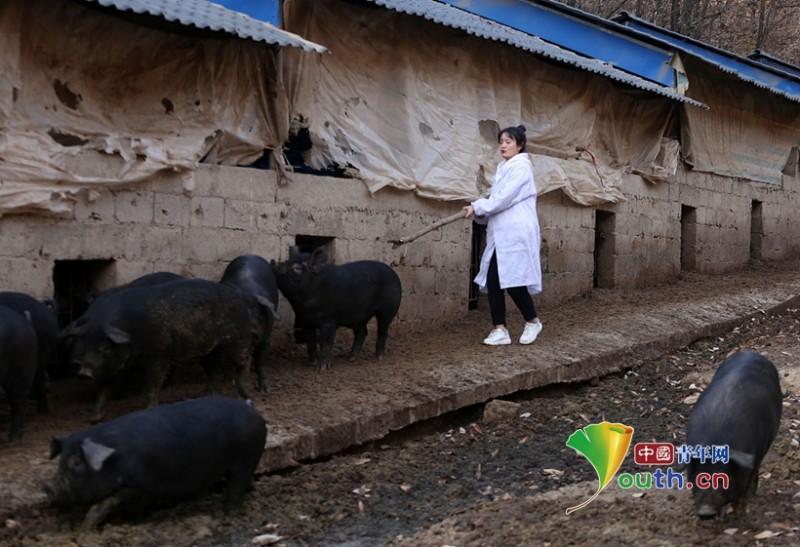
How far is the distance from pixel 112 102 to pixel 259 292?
183cm

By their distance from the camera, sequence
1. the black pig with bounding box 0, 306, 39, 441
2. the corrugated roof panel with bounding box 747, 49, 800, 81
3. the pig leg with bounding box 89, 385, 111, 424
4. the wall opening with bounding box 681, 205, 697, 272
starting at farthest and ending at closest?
the corrugated roof panel with bounding box 747, 49, 800, 81
the wall opening with bounding box 681, 205, 697, 272
the pig leg with bounding box 89, 385, 111, 424
the black pig with bounding box 0, 306, 39, 441

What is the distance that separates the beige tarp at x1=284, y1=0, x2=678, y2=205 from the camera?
8383mm

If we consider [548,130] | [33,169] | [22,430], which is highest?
[548,130]

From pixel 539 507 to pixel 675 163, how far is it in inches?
348

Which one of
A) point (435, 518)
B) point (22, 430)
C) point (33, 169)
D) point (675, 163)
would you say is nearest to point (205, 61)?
point (33, 169)

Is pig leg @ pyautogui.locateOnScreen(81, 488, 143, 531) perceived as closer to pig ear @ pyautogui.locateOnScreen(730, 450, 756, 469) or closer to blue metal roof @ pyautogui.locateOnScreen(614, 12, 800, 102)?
pig ear @ pyautogui.locateOnScreen(730, 450, 756, 469)

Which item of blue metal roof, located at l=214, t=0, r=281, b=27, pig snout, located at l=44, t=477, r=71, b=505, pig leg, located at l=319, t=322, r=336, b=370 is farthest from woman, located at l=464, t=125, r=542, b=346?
pig snout, located at l=44, t=477, r=71, b=505

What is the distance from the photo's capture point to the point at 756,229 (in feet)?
49.7

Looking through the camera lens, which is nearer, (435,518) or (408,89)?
(435,518)

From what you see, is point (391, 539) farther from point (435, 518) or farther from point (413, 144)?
point (413, 144)

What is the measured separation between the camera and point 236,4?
783 centimetres

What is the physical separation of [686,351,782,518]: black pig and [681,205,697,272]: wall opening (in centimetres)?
899

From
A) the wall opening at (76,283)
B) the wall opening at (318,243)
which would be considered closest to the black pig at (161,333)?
the wall opening at (76,283)

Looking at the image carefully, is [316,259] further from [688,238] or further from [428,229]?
[688,238]
